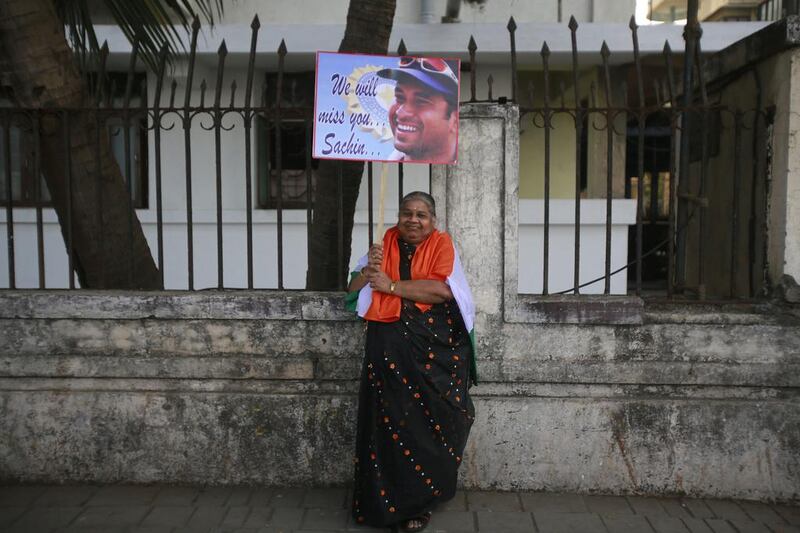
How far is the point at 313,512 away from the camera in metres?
3.81

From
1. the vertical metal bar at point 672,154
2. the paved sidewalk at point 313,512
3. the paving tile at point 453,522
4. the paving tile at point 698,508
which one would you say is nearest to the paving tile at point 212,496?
the paved sidewalk at point 313,512

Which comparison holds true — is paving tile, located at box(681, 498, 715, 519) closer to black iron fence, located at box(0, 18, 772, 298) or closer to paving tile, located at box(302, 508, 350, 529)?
black iron fence, located at box(0, 18, 772, 298)

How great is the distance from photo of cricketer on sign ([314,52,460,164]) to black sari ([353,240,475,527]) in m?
0.52

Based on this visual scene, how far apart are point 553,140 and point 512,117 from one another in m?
5.12

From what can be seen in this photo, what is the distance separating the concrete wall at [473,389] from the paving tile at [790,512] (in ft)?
0.25

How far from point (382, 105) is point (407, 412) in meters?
1.49

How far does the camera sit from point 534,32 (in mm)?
7633

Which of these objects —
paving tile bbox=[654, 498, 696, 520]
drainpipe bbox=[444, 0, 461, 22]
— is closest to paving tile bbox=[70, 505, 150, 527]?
paving tile bbox=[654, 498, 696, 520]

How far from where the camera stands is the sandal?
3.58 metres

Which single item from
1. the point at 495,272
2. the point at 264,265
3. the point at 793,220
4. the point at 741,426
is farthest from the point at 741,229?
the point at 264,265

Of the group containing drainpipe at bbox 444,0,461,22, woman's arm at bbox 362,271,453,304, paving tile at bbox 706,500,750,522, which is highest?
drainpipe at bbox 444,0,461,22

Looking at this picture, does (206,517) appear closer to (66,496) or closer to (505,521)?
(66,496)

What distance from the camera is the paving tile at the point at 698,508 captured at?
3811mm

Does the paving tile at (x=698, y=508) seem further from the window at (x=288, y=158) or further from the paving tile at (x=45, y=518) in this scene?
the window at (x=288, y=158)
